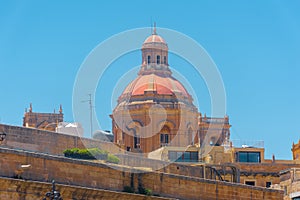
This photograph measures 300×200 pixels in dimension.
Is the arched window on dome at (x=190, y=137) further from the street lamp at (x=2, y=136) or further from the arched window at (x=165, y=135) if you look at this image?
the street lamp at (x=2, y=136)

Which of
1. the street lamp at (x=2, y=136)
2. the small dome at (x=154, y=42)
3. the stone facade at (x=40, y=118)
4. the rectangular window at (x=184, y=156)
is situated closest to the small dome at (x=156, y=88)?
the small dome at (x=154, y=42)

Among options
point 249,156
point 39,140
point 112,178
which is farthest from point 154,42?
point 112,178

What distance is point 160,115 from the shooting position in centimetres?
7112

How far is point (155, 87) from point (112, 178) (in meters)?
34.6

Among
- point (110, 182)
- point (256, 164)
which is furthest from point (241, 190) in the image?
point (256, 164)

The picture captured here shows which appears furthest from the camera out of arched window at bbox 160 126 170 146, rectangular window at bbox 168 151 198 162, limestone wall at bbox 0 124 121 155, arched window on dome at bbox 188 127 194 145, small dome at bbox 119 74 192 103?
small dome at bbox 119 74 192 103

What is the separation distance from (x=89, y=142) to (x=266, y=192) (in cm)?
773

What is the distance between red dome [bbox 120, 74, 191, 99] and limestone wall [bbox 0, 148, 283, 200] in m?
28.1

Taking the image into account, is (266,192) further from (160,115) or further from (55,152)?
(160,115)

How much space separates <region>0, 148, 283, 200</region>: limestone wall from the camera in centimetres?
3434

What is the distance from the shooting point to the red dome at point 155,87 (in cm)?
7200

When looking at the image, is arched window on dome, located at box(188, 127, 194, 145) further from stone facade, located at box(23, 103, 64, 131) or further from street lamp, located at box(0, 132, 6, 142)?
street lamp, located at box(0, 132, 6, 142)

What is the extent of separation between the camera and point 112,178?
3797 centimetres

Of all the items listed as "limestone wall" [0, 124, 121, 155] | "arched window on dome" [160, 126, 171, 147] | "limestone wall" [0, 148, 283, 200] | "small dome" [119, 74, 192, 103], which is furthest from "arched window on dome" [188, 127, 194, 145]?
"limestone wall" [0, 124, 121, 155]
